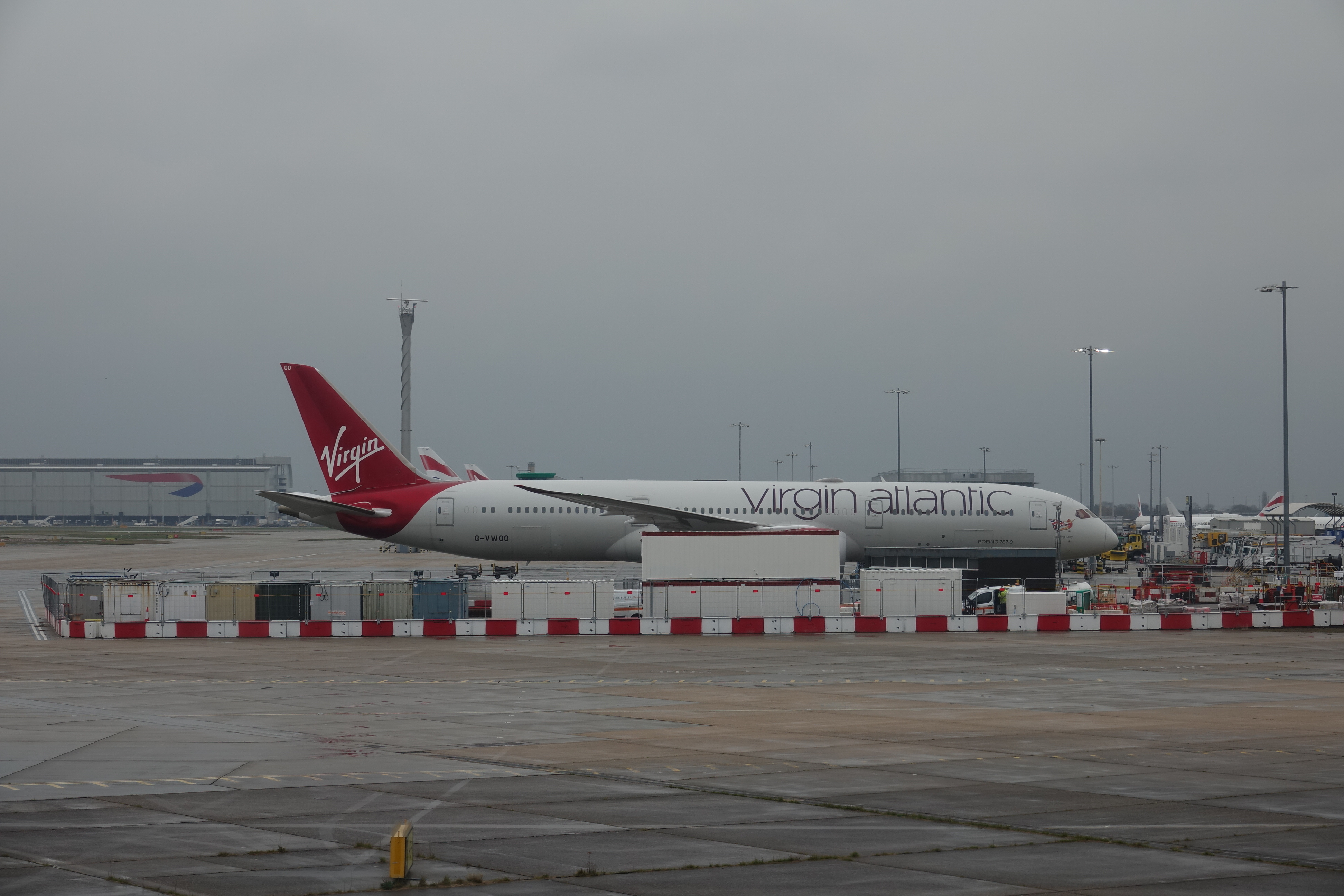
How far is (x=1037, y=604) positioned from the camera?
41406mm

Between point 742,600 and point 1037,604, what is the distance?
31.3ft

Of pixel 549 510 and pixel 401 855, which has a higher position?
pixel 549 510

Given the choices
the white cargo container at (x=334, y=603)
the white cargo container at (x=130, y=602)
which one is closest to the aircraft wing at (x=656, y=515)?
the white cargo container at (x=334, y=603)

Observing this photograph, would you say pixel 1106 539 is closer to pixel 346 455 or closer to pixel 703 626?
pixel 703 626

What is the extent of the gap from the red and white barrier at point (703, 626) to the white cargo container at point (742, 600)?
28cm

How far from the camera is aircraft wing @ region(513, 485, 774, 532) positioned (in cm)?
5203

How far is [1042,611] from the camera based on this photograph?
41.4m

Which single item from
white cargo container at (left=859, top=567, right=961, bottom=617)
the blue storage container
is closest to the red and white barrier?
the blue storage container

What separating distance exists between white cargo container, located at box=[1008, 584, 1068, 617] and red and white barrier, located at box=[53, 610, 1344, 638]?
20.3 inches

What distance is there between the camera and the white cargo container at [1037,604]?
4119cm

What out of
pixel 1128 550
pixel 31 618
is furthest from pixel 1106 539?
pixel 31 618

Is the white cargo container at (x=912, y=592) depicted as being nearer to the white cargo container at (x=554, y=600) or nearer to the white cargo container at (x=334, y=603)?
the white cargo container at (x=554, y=600)

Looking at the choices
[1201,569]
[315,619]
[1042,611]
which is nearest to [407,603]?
[315,619]

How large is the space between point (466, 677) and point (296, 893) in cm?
1737
